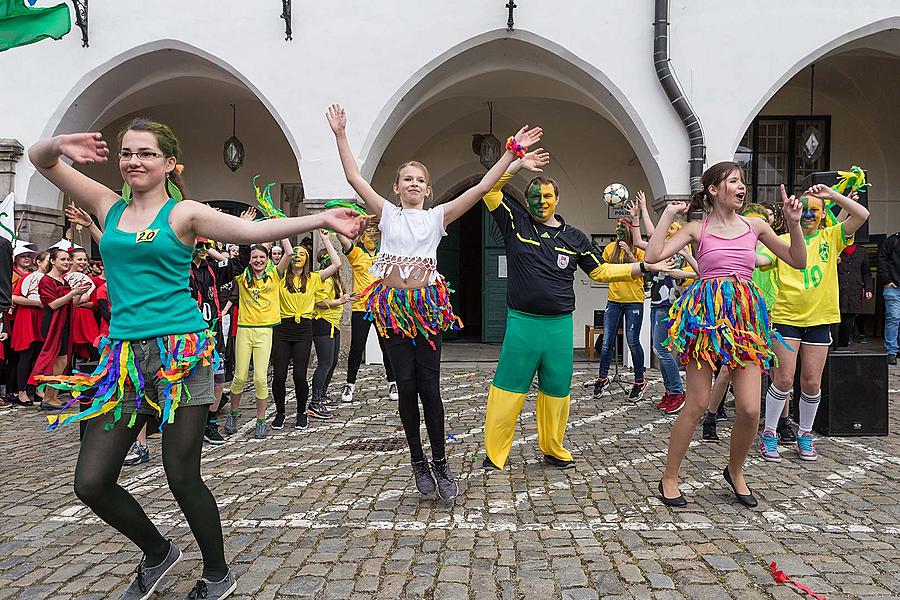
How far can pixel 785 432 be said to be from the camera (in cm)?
568

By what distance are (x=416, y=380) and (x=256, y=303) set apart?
8.15ft

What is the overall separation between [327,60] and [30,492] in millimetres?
7505

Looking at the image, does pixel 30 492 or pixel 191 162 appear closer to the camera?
pixel 30 492

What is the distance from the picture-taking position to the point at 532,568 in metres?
3.12

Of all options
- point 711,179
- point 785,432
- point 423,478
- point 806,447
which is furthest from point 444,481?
point 785,432

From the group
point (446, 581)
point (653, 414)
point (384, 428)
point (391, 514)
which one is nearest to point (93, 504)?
point (446, 581)

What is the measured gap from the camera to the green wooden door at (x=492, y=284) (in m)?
14.8

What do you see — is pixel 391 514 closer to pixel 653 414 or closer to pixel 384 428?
pixel 384 428

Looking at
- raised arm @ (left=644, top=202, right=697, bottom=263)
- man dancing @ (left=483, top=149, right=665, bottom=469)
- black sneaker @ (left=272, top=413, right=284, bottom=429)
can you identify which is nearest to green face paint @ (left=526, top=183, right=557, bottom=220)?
man dancing @ (left=483, top=149, right=665, bottom=469)

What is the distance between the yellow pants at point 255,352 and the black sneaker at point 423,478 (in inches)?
94.0

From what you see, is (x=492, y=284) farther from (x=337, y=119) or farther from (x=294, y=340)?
(x=337, y=119)

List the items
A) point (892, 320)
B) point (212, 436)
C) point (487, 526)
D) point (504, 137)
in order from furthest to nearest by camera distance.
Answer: point (504, 137), point (892, 320), point (212, 436), point (487, 526)

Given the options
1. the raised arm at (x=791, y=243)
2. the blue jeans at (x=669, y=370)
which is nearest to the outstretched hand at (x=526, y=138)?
the raised arm at (x=791, y=243)

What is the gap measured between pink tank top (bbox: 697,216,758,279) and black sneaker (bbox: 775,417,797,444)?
2.20m
